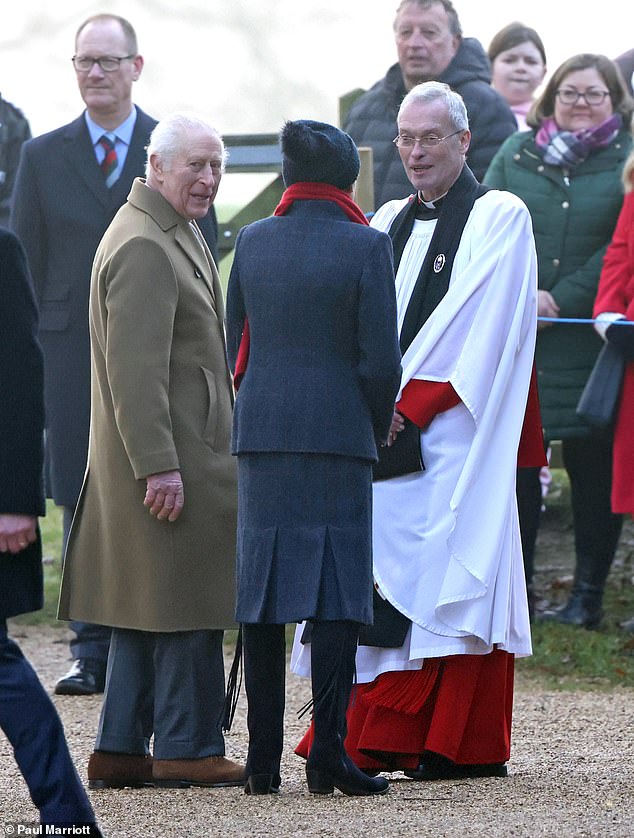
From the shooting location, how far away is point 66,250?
7.12 metres

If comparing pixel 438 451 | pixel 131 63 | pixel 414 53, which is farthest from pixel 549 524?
pixel 438 451

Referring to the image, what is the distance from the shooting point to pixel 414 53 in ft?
25.2

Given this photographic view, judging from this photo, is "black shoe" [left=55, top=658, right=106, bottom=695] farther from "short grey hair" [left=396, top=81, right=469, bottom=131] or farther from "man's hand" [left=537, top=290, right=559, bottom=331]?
"short grey hair" [left=396, top=81, right=469, bottom=131]

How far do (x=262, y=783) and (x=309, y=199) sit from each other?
5.09ft

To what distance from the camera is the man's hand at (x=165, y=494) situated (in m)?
5.05

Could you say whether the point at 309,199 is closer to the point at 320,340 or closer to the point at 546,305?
the point at 320,340

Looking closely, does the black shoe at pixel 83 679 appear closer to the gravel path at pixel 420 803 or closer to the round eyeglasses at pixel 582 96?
the gravel path at pixel 420 803

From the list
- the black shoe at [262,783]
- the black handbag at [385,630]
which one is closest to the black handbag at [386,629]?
the black handbag at [385,630]

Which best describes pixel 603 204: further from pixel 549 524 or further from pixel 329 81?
pixel 329 81

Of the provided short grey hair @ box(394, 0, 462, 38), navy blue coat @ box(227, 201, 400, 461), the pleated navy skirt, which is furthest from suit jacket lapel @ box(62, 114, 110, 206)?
the pleated navy skirt

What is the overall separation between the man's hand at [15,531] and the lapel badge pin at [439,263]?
180cm

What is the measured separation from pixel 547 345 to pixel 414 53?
134 centimetres

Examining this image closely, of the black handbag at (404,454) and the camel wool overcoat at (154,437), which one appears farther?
the black handbag at (404,454)

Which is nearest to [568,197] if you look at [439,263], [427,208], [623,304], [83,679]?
[623,304]
